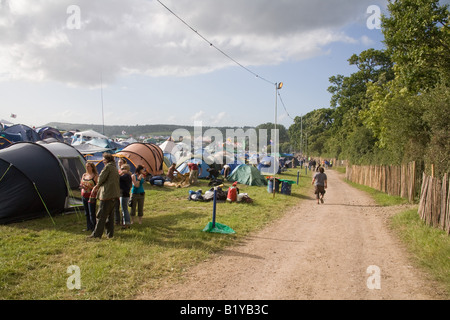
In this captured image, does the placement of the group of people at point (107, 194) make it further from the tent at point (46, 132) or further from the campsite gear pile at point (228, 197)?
the tent at point (46, 132)

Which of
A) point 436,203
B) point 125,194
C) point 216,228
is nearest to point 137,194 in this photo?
point 125,194

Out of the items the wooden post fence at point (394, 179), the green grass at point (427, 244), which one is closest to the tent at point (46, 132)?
the wooden post fence at point (394, 179)

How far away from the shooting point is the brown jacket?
21.6 ft

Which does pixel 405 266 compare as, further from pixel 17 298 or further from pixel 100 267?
pixel 17 298

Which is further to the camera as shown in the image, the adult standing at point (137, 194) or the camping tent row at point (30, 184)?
the adult standing at point (137, 194)

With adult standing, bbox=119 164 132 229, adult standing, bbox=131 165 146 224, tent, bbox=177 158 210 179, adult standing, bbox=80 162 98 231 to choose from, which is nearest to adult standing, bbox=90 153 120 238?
adult standing, bbox=80 162 98 231

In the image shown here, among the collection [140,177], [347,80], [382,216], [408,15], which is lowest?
[382,216]

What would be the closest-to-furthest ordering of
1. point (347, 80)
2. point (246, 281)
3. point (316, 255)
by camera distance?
point (246, 281), point (316, 255), point (347, 80)

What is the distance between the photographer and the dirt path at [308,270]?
13.9 feet

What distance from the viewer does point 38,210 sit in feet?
27.2

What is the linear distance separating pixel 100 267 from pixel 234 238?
312cm

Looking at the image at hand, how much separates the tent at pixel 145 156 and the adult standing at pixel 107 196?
9.33 meters
